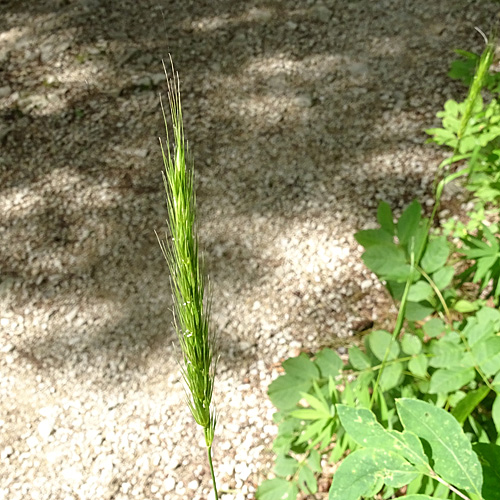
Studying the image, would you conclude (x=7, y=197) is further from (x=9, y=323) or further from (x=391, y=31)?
(x=391, y=31)

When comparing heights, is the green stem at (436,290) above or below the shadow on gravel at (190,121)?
above

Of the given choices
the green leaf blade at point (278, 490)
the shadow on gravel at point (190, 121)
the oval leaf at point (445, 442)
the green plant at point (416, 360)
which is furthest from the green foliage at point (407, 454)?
the shadow on gravel at point (190, 121)

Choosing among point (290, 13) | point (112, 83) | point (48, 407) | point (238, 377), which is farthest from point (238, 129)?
point (48, 407)

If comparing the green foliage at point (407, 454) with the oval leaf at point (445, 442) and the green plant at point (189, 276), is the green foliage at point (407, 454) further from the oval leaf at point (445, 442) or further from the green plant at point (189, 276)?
the green plant at point (189, 276)

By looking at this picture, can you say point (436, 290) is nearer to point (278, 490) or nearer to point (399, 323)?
point (399, 323)

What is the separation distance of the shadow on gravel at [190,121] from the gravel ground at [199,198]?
0.03ft

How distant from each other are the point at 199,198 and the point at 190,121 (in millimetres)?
588

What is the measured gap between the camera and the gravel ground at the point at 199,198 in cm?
239

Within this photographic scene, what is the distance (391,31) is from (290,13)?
680mm

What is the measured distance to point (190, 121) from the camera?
3.46 metres

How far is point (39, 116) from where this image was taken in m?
3.54

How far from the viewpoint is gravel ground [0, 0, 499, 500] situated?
2.39 m

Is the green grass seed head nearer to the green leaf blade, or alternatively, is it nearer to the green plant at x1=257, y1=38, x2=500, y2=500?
the green plant at x1=257, y1=38, x2=500, y2=500

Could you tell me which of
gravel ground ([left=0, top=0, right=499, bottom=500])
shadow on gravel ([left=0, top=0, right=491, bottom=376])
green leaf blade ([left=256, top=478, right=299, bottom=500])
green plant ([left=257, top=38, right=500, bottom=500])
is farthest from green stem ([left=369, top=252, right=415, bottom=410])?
shadow on gravel ([left=0, top=0, right=491, bottom=376])
